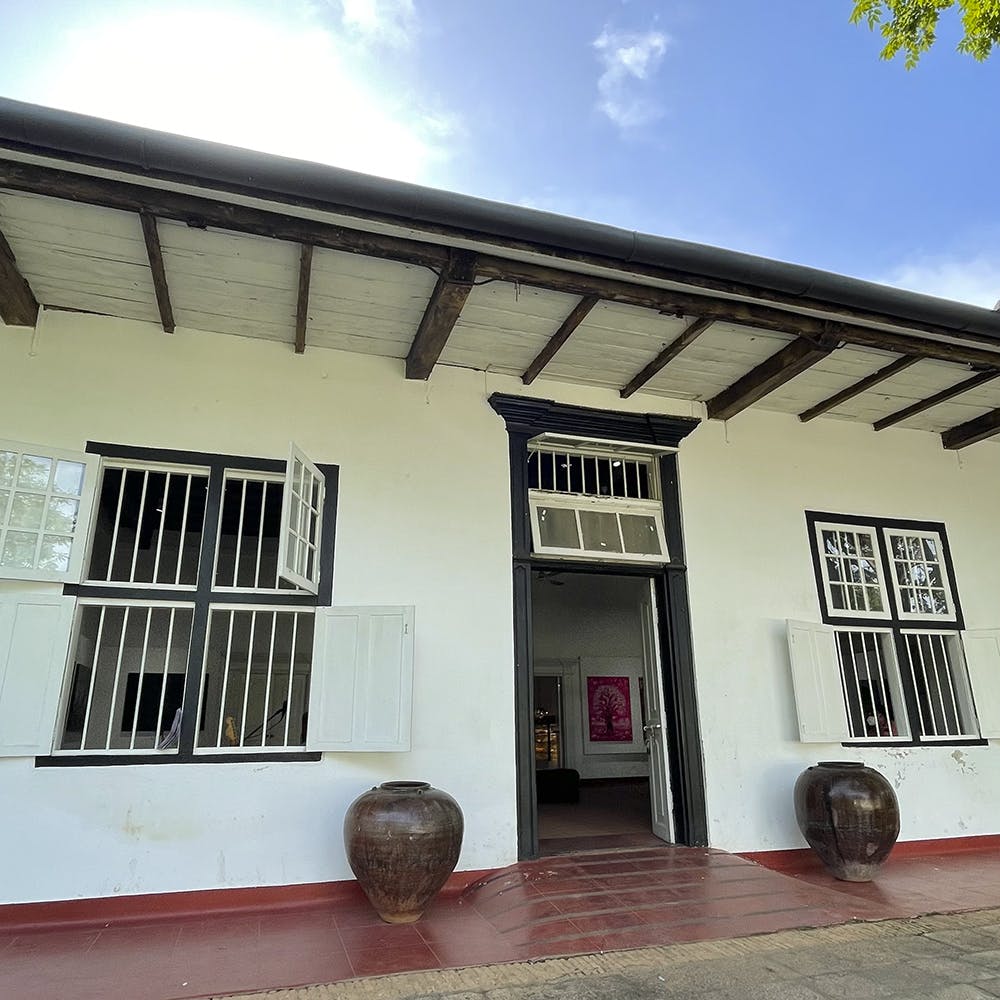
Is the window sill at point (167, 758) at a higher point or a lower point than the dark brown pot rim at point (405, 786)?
higher

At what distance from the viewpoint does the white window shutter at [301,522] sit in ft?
11.6

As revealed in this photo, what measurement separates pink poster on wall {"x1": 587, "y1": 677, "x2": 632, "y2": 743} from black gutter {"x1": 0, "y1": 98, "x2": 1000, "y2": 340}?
6460 mm

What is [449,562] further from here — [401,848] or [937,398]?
[937,398]

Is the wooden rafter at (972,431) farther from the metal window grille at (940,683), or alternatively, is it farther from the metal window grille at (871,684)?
the metal window grille at (871,684)

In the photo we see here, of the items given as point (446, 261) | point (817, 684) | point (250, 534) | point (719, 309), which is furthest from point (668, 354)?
point (250, 534)

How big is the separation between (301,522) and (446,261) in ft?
5.37

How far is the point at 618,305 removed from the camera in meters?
3.97

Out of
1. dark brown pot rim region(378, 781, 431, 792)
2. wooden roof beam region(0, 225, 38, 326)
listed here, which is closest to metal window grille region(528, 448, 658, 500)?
dark brown pot rim region(378, 781, 431, 792)

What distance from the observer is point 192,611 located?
3.95 metres

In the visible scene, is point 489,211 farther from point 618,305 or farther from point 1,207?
point 1,207

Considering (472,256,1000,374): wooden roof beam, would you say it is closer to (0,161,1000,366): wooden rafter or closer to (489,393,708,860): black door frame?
(0,161,1000,366): wooden rafter

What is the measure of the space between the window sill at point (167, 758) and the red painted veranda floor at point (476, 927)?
28.9 inches

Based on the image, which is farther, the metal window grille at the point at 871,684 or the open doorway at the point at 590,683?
the open doorway at the point at 590,683

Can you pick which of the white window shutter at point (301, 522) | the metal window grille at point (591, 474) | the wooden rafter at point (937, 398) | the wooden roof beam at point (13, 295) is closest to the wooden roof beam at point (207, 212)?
the wooden roof beam at point (13, 295)
